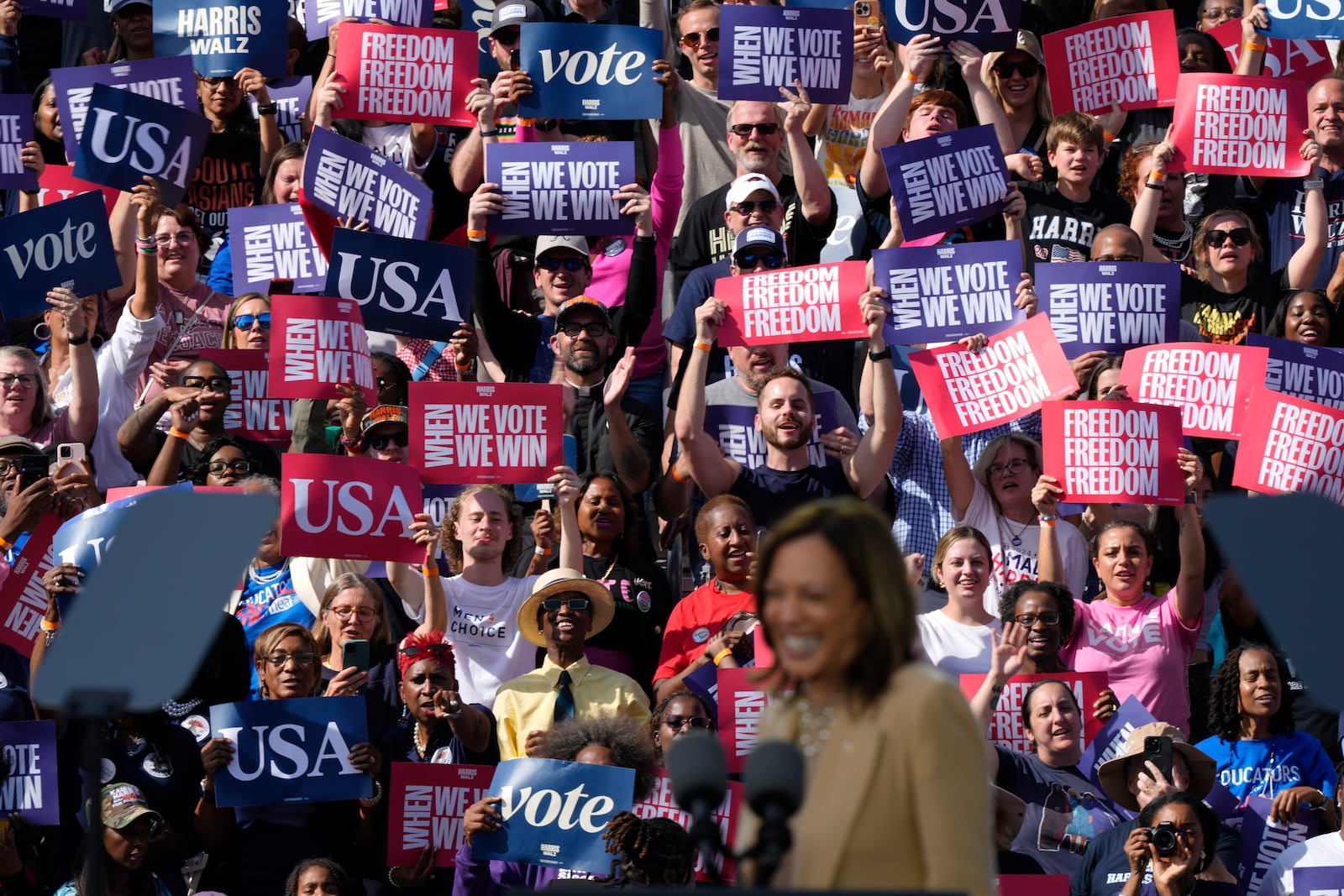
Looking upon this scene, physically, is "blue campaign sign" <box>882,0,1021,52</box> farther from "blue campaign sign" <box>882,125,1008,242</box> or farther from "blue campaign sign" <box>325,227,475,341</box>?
"blue campaign sign" <box>325,227,475,341</box>

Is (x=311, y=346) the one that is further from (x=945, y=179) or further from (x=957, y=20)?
(x=957, y=20)

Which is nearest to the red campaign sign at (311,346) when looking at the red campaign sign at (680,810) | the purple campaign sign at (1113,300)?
the red campaign sign at (680,810)

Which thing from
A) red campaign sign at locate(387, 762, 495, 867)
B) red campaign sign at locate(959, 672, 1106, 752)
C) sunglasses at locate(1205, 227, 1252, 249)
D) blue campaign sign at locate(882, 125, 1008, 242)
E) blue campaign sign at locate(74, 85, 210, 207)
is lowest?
red campaign sign at locate(387, 762, 495, 867)

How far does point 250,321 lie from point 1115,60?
15.3 ft

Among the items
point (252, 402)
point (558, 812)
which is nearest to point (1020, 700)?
point (558, 812)

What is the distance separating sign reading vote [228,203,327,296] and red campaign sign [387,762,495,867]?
3178mm

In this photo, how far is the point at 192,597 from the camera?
11.0ft

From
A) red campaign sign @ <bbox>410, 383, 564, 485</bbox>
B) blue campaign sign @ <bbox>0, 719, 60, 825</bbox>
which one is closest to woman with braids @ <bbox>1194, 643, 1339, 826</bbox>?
red campaign sign @ <bbox>410, 383, 564, 485</bbox>

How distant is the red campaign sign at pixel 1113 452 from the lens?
9.03 metres

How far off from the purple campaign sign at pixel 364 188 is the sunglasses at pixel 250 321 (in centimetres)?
56

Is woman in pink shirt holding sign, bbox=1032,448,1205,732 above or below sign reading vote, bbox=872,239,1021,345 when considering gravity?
below

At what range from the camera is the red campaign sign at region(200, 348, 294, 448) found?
378 inches

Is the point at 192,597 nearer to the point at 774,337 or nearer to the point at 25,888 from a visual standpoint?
the point at 25,888

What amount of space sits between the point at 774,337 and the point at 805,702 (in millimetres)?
6155
